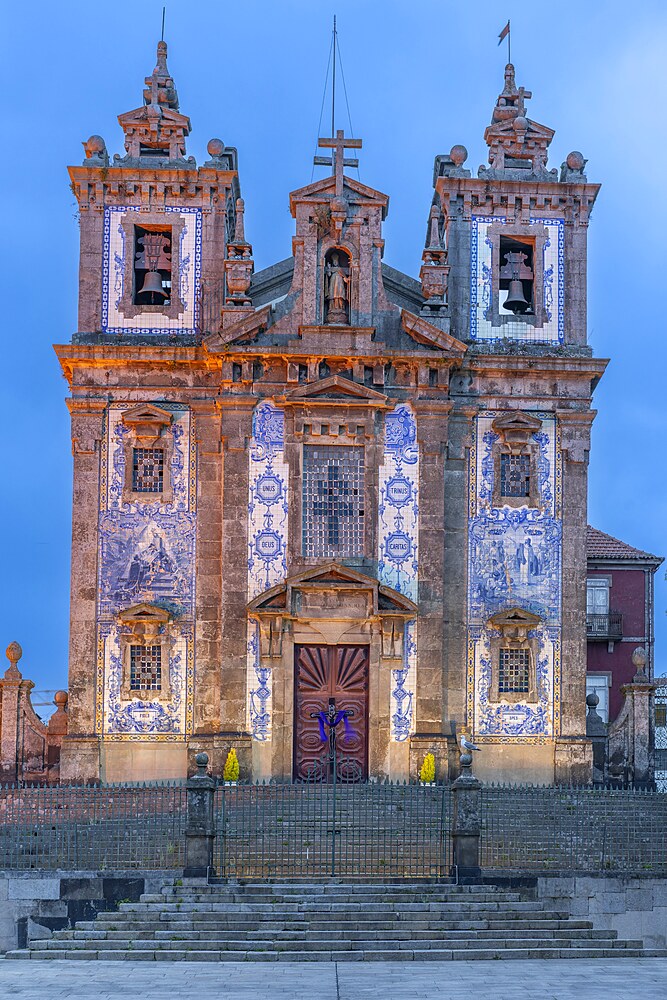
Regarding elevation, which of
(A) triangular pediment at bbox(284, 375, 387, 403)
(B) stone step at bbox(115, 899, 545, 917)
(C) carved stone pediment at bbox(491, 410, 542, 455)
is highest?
(A) triangular pediment at bbox(284, 375, 387, 403)

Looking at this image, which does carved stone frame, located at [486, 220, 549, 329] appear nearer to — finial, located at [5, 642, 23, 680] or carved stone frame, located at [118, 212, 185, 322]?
carved stone frame, located at [118, 212, 185, 322]

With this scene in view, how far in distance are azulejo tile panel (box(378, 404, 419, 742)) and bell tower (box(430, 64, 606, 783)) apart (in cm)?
83

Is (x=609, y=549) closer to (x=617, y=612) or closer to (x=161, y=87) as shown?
(x=617, y=612)

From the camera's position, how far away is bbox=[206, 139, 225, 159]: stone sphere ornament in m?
33.6

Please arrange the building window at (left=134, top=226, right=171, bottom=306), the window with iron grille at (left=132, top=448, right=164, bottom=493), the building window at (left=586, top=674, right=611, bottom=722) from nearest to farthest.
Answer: the window with iron grille at (left=132, top=448, right=164, bottom=493) < the building window at (left=134, top=226, right=171, bottom=306) < the building window at (left=586, top=674, right=611, bottom=722)

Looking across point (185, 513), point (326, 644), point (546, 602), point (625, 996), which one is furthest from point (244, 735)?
point (625, 996)

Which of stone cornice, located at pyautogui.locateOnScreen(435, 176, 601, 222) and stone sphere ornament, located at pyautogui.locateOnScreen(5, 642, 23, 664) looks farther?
stone cornice, located at pyautogui.locateOnScreen(435, 176, 601, 222)

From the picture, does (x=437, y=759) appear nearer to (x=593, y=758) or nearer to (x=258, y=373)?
(x=593, y=758)

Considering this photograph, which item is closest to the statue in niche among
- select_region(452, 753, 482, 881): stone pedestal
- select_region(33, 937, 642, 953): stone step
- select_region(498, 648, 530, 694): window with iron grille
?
select_region(498, 648, 530, 694): window with iron grille

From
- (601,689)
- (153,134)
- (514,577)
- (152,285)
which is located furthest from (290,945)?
(601,689)

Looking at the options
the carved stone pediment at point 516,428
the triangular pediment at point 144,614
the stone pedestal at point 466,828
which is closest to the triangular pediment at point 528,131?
the carved stone pediment at point 516,428

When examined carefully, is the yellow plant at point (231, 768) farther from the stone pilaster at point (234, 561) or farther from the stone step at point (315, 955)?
the stone step at point (315, 955)

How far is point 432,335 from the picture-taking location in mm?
32188

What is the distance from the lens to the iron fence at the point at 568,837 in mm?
23859
